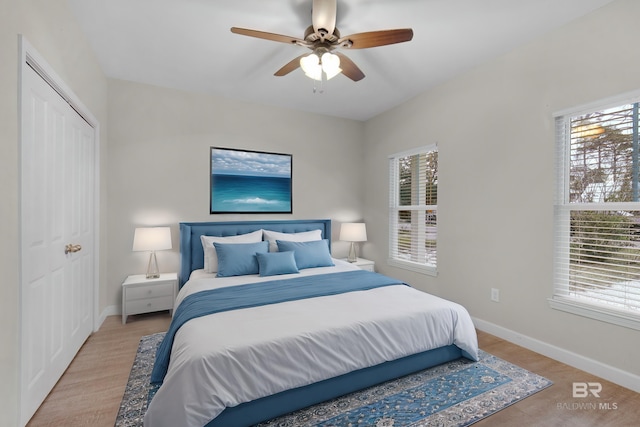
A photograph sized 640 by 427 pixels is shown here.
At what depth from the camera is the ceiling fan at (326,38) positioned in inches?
77.9

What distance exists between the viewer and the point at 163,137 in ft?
12.0

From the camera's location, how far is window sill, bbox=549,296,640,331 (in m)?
2.08

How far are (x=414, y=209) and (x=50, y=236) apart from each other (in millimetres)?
3723

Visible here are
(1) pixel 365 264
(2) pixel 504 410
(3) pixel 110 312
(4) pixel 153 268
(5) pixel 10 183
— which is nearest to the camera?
(5) pixel 10 183

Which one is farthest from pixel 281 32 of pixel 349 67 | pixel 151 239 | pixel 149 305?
pixel 149 305

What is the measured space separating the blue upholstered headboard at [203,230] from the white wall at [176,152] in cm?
15

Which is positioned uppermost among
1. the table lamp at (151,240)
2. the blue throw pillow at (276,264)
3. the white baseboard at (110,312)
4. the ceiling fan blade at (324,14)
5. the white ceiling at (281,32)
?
the white ceiling at (281,32)

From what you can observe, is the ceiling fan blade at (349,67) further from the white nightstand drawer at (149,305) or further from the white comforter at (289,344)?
the white nightstand drawer at (149,305)

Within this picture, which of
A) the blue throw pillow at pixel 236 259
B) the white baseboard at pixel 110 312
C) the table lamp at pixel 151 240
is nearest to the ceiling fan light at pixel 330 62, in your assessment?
the blue throw pillow at pixel 236 259

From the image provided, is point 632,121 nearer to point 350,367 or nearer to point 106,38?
point 350,367

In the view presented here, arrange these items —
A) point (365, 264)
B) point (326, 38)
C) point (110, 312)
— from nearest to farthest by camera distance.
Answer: point (326, 38)
point (110, 312)
point (365, 264)

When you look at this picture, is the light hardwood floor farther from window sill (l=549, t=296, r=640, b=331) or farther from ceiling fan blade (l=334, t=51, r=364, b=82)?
ceiling fan blade (l=334, t=51, r=364, b=82)

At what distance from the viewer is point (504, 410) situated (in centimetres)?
187

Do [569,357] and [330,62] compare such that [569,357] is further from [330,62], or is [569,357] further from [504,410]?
[330,62]
